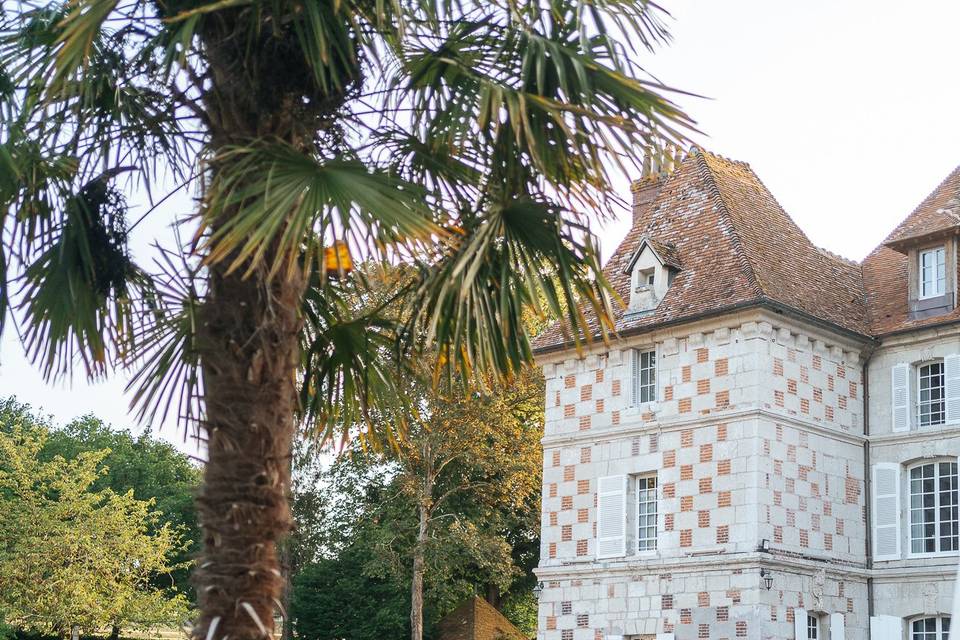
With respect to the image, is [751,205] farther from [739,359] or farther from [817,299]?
[739,359]

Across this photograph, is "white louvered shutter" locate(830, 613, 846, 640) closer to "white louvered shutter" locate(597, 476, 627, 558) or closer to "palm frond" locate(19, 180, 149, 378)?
"white louvered shutter" locate(597, 476, 627, 558)

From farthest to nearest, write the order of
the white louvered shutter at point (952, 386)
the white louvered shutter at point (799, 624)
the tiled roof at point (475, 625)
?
the tiled roof at point (475, 625) < the white louvered shutter at point (952, 386) < the white louvered shutter at point (799, 624)

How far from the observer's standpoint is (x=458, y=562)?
118ft

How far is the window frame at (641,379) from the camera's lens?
26516mm

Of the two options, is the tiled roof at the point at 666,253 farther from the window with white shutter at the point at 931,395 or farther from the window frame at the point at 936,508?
the window frame at the point at 936,508

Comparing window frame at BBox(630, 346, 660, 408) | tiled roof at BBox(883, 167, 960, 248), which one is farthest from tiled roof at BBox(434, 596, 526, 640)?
tiled roof at BBox(883, 167, 960, 248)

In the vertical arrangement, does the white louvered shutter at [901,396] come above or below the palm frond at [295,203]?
above

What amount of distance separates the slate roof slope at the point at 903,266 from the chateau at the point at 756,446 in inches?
2.1

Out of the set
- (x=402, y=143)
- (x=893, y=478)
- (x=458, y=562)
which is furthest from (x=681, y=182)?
(x=402, y=143)

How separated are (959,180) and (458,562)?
625 inches

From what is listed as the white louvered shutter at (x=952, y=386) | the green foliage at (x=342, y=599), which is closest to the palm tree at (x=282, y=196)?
the white louvered shutter at (x=952, y=386)

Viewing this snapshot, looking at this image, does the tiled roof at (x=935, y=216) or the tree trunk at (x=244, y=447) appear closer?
the tree trunk at (x=244, y=447)

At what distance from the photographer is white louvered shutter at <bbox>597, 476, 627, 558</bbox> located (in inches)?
1029

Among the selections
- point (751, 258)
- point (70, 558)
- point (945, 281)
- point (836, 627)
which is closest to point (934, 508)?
point (836, 627)
